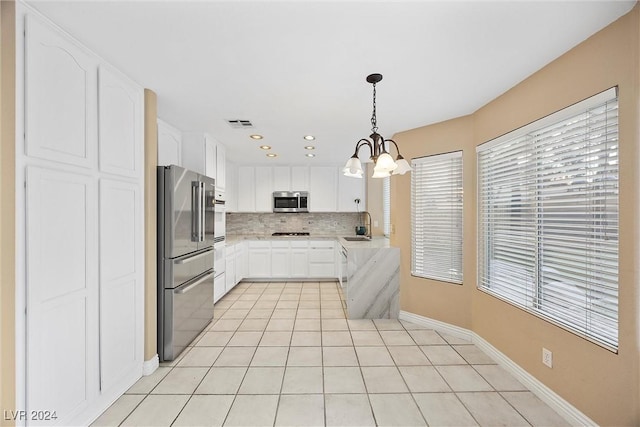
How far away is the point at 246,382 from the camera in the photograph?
7.38ft

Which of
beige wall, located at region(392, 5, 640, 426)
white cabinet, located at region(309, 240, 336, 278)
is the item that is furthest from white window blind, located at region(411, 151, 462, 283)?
white cabinet, located at region(309, 240, 336, 278)

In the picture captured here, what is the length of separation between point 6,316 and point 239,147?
3.39 m

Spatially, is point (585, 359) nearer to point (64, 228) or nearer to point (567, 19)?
point (567, 19)

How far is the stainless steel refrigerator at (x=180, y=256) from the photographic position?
2.53 meters

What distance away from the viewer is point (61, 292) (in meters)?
1.60

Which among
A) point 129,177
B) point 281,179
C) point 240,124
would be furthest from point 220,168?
point 129,177

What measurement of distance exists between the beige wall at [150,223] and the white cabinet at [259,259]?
3.01 metres

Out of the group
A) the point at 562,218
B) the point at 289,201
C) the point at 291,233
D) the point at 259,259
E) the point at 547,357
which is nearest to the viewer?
the point at 562,218

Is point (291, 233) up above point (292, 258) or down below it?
above

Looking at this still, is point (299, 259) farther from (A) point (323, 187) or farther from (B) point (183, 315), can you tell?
(B) point (183, 315)

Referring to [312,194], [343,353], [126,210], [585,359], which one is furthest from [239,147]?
[585,359]

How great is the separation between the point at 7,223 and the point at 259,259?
14.0 feet

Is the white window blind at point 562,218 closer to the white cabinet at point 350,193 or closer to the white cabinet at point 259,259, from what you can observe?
the white cabinet at point 350,193

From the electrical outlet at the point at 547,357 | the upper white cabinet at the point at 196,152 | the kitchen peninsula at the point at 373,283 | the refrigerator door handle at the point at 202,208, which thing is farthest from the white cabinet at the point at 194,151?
the electrical outlet at the point at 547,357
